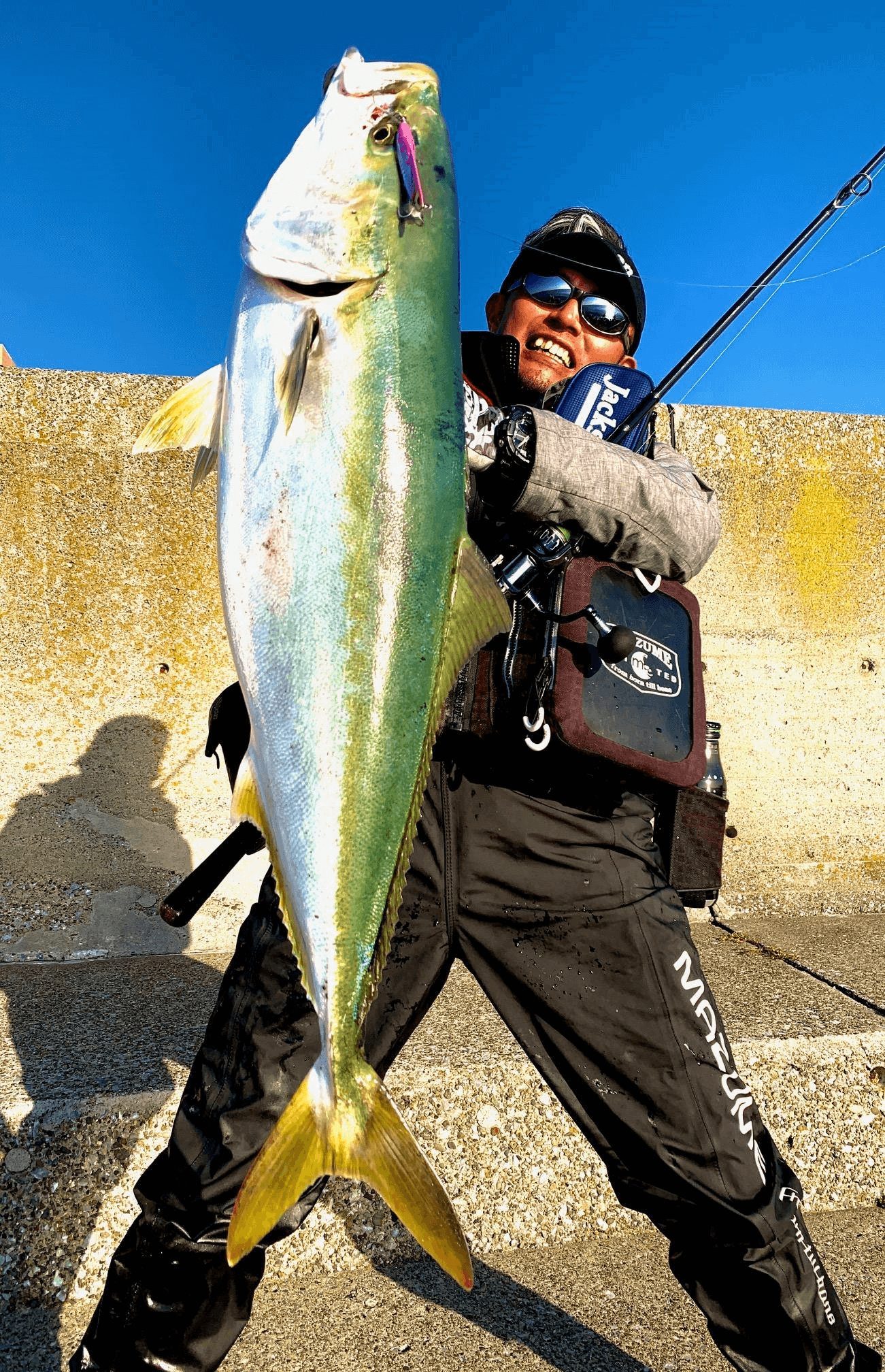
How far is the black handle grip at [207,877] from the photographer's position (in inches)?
68.3

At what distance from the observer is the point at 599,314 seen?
2404mm

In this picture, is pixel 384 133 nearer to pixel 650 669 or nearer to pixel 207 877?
pixel 650 669

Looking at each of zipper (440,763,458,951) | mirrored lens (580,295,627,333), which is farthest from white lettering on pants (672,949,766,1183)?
mirrored lens (580,295,627,333)

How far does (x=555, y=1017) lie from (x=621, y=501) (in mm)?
1022

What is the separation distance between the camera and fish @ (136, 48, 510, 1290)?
1.22 metres

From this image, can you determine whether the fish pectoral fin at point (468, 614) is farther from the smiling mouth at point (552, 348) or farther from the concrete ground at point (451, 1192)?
the concrete ground at point (451, 1192)

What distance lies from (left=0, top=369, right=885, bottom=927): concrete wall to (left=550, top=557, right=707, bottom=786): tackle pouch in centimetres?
227

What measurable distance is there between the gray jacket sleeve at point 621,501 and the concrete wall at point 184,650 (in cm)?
232

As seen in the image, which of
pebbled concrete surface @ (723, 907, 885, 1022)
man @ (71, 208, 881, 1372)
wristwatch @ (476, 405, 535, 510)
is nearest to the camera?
man @ (71, 208, 881, 1372)

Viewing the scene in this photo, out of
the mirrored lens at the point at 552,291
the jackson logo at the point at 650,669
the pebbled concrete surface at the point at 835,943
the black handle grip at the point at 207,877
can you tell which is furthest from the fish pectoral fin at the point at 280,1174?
the pebbled concrete surface at the point at 835,943

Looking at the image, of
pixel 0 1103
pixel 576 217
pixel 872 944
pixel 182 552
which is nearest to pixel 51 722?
pixel 182 552

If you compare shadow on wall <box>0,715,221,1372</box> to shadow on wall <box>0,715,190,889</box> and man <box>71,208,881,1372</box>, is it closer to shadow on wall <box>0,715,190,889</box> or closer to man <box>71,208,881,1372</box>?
shadow on wall <box>0,715,190,889</box>

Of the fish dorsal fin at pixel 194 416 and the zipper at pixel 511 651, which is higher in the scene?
the fish dorsal fin at pixel 194 416

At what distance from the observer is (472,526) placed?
201 centimetres
